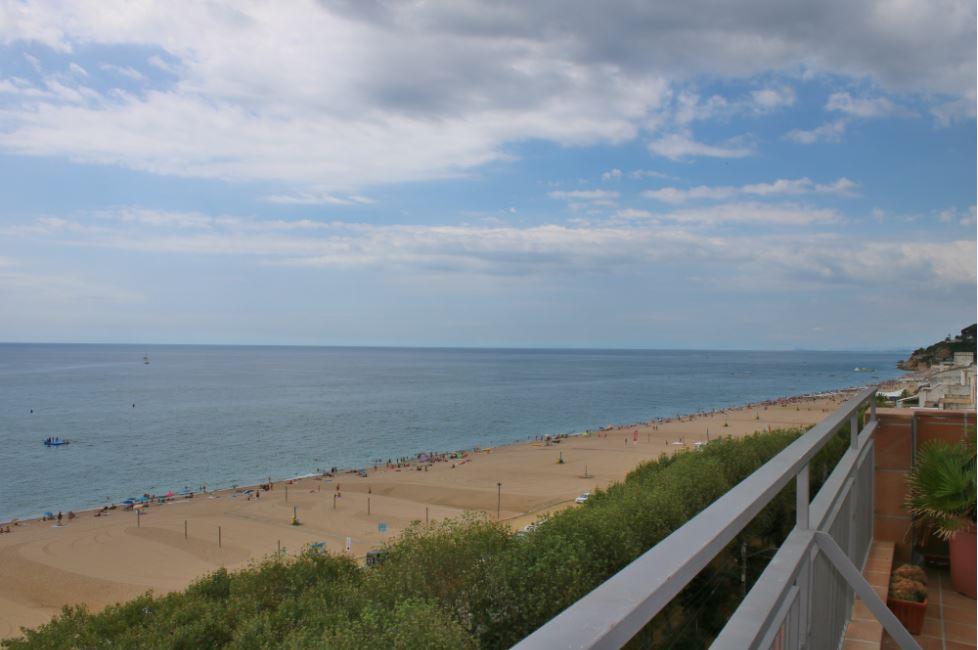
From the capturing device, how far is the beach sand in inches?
877

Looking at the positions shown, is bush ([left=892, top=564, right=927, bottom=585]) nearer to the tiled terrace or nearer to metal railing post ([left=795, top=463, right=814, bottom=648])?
the tiled terrace

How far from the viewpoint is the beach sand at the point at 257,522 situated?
73.1 ft

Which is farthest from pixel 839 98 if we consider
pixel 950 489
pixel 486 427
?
pixel 486 427

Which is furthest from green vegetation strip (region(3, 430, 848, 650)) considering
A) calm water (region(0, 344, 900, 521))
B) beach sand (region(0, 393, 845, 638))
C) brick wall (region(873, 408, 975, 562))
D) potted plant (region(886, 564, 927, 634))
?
calm water (region(0, 344, 900, 521))

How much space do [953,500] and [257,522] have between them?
2870 centimetres

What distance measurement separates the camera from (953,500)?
463 centimetres

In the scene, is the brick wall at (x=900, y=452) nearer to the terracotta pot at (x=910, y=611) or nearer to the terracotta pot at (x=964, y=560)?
the terracotta pot at (x=964, y=560)

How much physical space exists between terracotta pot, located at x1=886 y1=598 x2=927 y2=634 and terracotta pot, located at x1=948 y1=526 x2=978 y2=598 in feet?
2.20

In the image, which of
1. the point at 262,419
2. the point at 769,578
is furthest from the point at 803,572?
the point at 262,419

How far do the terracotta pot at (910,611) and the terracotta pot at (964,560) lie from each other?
2.20ft

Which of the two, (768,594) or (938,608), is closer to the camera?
(768,594)

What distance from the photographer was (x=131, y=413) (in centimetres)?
7044

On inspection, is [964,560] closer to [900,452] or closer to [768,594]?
[900,452]

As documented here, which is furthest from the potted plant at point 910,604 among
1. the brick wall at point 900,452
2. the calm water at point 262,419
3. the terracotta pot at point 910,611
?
the calm water at point 262,419
